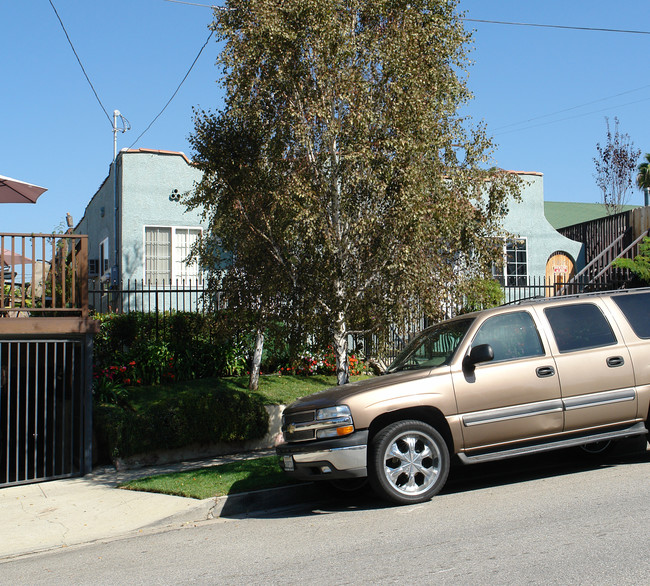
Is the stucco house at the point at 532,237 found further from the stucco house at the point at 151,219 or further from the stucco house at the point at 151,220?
the stucco house at the point at 151,219

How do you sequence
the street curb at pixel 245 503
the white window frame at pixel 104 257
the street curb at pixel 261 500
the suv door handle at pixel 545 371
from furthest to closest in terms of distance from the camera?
the white window frame at pixel 104 257
the street curb at pixel 261 500
the street curb at pixel 245 503
the suv door handle at pixel 545 371

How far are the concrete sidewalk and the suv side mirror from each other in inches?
93.8

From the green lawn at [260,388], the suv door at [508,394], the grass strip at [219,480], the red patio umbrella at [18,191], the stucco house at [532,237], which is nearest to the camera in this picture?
the suv door at [508,394]

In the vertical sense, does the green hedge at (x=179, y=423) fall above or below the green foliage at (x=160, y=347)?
below

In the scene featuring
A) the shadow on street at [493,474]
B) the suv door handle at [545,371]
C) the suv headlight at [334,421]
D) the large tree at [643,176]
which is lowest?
the shadow on street at [493,474]

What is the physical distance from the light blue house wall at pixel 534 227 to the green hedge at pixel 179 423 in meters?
12.0

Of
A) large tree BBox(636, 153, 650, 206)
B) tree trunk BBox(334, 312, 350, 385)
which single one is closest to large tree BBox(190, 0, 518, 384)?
tree trunk BBox(334, 312, 350, 385)

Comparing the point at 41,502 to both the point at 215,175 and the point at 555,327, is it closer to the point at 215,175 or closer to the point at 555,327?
the point at 215,175

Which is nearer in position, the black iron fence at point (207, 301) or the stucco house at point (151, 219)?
the black iron fence at point (207, 301)

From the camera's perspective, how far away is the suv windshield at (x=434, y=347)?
7.19 m

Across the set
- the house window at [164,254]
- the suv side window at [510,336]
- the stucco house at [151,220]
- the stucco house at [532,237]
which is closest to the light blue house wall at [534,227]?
the stucco house at [532,237]

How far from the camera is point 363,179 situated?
7.91 metres

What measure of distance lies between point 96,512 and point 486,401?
4515 millimetres

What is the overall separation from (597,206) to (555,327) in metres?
32.0
